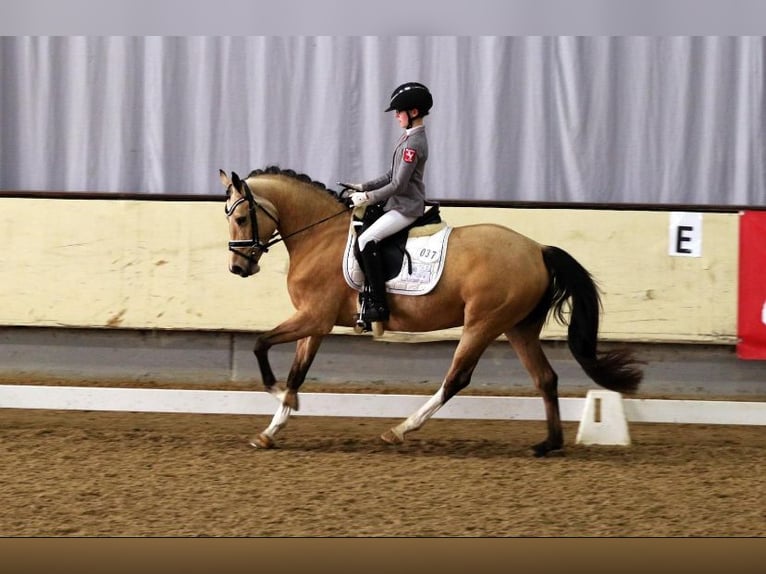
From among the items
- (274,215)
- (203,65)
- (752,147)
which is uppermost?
(203,65)

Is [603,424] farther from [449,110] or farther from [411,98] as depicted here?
[449,110]

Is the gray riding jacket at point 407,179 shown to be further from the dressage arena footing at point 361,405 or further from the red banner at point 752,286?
the red banner at point 752,286

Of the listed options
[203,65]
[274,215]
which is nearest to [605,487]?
[274,215]

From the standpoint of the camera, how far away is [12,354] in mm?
8453

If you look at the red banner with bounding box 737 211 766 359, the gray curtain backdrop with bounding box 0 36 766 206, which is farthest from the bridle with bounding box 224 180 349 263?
the red banner with bounding box 737 211 766 359

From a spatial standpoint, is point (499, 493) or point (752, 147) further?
point (752, 147)

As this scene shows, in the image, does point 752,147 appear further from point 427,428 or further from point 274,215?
point 274,215

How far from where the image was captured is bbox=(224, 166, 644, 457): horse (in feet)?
19.6

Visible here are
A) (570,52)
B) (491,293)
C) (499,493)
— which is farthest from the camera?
(570,52)

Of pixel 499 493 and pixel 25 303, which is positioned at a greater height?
pixel 25 303

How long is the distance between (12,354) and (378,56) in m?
3.62

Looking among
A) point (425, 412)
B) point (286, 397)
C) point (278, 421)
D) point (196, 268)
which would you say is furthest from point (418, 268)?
point (196, 268)

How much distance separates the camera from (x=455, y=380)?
5988mm

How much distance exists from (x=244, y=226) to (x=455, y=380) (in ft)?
4.52
